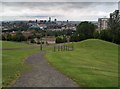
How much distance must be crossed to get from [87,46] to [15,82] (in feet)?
146

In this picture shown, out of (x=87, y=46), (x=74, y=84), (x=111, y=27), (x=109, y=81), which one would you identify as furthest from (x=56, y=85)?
(x=111, y=27)

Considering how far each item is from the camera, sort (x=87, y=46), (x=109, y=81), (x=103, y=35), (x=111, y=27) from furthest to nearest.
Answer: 1. (x=111, y=27)
2. (x=103, y=35)
3. (x=87, y=46)
4. (x=109, y=81)

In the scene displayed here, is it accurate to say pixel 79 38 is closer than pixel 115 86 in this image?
No

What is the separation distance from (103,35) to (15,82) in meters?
66.3

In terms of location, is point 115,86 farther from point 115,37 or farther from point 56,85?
point 115,37

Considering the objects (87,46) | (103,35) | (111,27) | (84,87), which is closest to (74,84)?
(84,87)

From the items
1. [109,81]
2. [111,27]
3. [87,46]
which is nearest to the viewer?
[109,81]

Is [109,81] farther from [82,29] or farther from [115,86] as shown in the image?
[82,29]

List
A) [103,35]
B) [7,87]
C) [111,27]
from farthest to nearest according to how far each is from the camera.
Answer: [111,27], [103,35], [7,87]

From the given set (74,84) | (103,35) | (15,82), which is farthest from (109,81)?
(103,35)

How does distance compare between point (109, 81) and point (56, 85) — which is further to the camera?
point (109, 81)

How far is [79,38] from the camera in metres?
81.3

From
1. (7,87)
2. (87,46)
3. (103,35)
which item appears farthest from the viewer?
(103,35)

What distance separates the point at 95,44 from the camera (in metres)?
59.6
